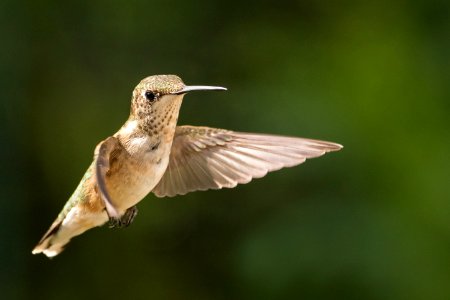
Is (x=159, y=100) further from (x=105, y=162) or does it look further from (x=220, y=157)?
(x=220, y=157)

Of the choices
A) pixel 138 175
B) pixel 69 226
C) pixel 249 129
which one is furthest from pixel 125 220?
pixel 249 129

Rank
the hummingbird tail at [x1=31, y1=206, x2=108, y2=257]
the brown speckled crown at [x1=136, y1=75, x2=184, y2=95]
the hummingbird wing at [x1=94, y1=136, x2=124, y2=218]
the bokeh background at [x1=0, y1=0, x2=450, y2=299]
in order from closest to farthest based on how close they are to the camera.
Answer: the hummingbird wing at [x1=94, y1=136, x2=124, y2=218] → the brown speckled crown at [x1=136, y1=75, x2=184, y2=95] → the hummingbird tail at [x1=31, y1=206, x2=108, y2=257] → the bokeh background at [x1=0, y1=0, x2=450, y2=299]

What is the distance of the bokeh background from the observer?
4.31 metres

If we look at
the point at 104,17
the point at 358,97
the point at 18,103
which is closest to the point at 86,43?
the point at 104,17

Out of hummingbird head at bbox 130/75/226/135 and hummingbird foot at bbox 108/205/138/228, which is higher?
hummingbird head at bbox 130/75/226/135

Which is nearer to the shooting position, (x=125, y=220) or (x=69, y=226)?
(x=125, y=220)

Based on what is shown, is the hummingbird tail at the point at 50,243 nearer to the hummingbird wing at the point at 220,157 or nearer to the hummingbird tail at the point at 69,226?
the hummingbird tail at the point at 69,226

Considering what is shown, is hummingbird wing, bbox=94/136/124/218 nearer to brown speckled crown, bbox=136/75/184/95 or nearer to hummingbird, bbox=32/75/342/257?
hummingbird, bbox=32/75/342/257

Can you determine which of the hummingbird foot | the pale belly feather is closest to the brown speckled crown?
the pale belly feather

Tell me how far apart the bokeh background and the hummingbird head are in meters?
2.13

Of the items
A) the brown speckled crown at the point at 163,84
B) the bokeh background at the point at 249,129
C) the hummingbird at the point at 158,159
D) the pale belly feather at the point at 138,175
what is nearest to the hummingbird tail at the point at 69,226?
the hummingbird at the point at 158,159

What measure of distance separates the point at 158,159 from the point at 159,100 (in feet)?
0.52

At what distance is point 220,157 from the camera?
2904 millimetres

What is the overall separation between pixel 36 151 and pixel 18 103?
272mm
